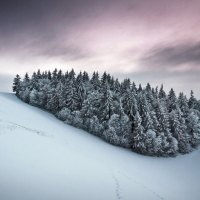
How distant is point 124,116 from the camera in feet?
160

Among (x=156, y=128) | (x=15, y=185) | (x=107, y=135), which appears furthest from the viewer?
(x=156, y=128)

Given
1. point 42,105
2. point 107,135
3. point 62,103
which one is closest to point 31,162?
point 107,135

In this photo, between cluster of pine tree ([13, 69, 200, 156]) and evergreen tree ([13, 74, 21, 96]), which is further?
evergreen tree ([13, 74, 21, 96])

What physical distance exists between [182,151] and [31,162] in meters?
47.1

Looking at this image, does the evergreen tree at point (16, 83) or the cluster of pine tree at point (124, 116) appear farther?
the evergreen tree at point (16, 83)

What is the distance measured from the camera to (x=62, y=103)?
58.3m

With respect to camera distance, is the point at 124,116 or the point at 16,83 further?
the point at 16,83

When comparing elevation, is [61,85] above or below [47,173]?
above

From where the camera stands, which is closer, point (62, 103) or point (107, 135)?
point (107, 135)

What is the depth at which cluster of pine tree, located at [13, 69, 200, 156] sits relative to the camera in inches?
1844

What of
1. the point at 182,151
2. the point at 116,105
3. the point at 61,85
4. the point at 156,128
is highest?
the point at 61,85

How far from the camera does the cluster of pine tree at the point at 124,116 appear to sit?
154 feet

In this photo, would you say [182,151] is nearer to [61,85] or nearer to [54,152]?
[61,85]

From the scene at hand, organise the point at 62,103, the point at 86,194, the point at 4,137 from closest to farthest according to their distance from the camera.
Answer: the point at 86,194, the point at 4,137, the point at 62,103
